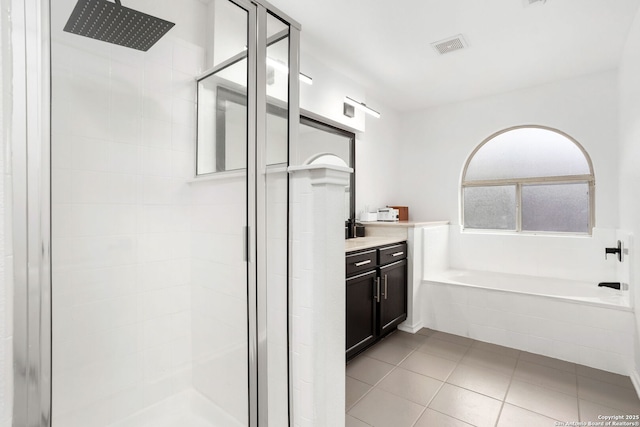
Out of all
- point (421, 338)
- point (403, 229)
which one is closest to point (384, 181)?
point (403, 229)

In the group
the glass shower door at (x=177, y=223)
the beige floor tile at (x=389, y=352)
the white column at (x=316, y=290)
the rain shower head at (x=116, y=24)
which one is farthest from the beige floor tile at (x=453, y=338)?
the rain shower head at (x=116, y=24)

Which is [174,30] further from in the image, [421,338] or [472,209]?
[472,209]

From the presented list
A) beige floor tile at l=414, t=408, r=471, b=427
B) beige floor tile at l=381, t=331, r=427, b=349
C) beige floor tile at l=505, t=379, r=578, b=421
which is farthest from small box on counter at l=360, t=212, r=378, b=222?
beige floor tile at l=414, t=408, r=471, b=427

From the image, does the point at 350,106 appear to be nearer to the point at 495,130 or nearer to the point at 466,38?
the point at 466,38

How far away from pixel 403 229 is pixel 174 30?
2.54 m

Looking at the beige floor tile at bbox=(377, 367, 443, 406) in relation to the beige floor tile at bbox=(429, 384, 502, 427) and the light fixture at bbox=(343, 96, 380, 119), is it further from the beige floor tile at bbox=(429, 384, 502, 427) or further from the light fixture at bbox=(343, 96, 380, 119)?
the light fixture at bbox=(343, 96, 380, 119)

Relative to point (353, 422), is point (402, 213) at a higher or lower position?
higher

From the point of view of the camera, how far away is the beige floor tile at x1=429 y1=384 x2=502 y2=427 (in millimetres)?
1852

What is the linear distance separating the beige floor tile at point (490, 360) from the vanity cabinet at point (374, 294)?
67 cm

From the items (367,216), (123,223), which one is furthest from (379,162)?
(123,223)

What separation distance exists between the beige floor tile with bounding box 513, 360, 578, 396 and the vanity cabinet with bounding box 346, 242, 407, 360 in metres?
1.02

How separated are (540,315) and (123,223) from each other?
3.14 m

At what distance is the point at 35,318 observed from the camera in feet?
2.69

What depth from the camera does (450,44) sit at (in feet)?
8.70
